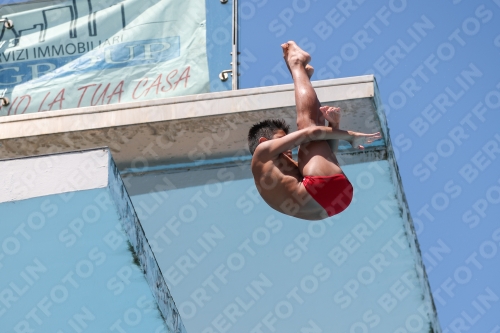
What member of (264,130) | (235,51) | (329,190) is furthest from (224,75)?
(329,190)

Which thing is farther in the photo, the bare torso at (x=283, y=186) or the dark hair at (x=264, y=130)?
the dark hair at (x=264, y=130)

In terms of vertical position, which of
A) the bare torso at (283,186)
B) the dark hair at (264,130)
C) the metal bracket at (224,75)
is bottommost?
the bare torso at (283,186)

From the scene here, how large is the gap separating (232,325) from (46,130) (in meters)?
2.55

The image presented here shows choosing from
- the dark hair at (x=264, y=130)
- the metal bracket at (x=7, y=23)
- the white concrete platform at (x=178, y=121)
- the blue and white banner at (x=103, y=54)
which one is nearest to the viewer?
the dark hair at (x=264, y=130)

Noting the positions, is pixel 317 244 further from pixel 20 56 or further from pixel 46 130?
pixel 20 56

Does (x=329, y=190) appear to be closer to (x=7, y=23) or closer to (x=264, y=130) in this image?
(x=264, y=130)

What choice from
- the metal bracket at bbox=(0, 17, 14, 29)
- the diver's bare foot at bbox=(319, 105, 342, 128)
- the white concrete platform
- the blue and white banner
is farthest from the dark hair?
the metal bracket at bbox=(0, 17, 14, 29)

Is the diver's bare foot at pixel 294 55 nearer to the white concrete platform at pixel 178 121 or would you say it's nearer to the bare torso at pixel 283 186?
the white concrete platform at pixel 178 121

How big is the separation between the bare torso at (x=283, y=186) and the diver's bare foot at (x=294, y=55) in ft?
2.44

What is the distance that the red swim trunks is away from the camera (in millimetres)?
5895

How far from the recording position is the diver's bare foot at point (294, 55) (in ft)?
20.9

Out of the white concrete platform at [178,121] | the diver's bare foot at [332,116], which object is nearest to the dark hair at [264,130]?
the diver's bare foot at [332,116]

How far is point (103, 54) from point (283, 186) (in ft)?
9.71

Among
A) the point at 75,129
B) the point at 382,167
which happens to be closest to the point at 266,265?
the point at 382,167
